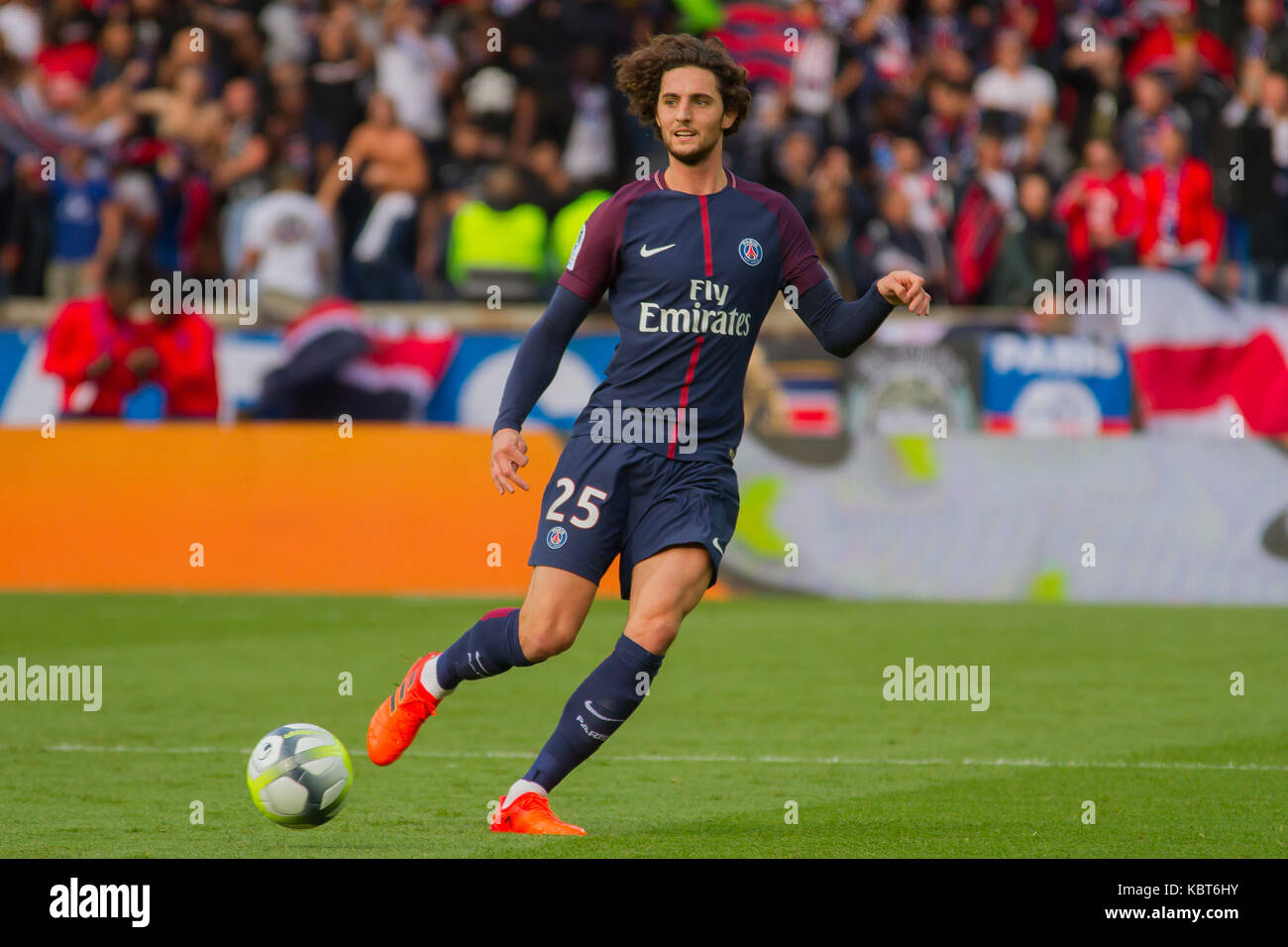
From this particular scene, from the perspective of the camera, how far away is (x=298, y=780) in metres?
6.23

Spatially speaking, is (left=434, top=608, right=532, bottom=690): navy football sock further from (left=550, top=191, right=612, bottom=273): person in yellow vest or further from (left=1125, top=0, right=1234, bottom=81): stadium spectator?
(left=1125, top=0, right=1234, bottom=81): stadium spectator

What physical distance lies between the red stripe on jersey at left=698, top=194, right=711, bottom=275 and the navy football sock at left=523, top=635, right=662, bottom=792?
48.8 inches

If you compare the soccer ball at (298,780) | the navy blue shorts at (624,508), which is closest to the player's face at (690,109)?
the navy blue shorts at (624,508)

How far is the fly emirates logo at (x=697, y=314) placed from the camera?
648 centimetres

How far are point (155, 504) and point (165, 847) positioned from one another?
340 inches

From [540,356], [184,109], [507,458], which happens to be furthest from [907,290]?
[184,109]

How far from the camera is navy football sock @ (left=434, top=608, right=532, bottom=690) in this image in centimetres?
650

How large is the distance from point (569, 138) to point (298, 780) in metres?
13.3

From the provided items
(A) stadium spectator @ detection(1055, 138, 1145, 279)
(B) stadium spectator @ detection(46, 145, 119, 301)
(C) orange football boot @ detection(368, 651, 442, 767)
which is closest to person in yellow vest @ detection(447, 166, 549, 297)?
(B) stadium spectator @ detection(46, 145, 119, 301)

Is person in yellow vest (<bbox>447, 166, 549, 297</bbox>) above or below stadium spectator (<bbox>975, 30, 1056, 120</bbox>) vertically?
below

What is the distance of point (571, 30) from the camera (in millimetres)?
19812

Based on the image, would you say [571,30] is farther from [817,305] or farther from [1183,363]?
[817,305]

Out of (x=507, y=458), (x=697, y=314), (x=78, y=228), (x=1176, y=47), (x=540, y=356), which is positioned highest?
(x=1176, y=47)

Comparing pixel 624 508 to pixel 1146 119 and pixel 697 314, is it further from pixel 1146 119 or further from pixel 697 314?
pixel 1146 119
